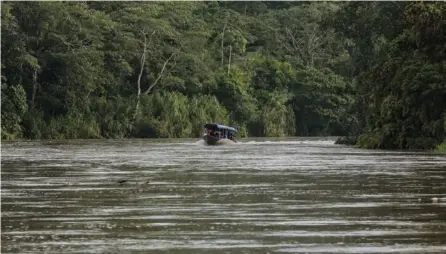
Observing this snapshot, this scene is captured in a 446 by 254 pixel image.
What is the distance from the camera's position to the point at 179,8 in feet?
305

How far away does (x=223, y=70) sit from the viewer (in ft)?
316

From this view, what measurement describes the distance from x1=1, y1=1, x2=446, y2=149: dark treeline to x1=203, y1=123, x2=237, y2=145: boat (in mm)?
6694

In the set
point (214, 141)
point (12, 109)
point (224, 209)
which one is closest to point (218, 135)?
point (214, 141)

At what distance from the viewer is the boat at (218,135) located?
62.7 m

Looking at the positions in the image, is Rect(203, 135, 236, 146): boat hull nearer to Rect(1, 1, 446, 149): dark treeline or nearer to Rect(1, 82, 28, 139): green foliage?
Rect(1, 1, 446, 149): dark treeline

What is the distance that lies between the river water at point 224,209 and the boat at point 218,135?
1154 inches

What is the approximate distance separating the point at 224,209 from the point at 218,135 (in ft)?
146

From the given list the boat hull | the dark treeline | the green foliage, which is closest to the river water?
the dark treeline

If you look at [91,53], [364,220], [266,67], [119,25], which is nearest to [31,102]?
[91,53]

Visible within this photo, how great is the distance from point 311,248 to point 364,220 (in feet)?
11.1

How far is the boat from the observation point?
206 ft

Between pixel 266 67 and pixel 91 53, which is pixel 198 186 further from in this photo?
pixel 266 67

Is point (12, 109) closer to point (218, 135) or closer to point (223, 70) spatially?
point (218, 135)

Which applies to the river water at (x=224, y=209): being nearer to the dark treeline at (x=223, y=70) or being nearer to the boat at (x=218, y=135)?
the dark treeline at (x=223, y=70)
